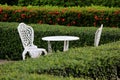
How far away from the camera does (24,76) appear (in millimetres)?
5062

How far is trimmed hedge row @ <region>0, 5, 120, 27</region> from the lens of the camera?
1327 centimetres

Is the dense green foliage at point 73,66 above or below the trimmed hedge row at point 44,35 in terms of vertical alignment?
above

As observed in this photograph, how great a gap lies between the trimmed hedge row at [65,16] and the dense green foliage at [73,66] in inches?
237

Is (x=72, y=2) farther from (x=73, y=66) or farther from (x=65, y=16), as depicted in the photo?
(x=73, y=66)

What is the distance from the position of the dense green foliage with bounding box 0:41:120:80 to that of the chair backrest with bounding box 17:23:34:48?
3403 mm

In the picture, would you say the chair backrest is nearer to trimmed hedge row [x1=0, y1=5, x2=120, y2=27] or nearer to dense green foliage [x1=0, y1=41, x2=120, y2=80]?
trimmed hedge row [x1=0, y1=5, x2=120, y2=27]

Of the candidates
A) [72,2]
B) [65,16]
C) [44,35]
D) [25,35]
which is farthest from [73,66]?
[72,2]

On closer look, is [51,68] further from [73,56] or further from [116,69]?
[116,69]

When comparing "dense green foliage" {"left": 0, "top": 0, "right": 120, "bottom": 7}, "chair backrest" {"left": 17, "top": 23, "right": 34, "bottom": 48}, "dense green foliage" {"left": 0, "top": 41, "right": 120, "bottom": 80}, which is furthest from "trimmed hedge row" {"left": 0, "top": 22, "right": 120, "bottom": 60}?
"dense green foliage" {"left": 0, "top": 0, "right": 120, "bottom": 7}

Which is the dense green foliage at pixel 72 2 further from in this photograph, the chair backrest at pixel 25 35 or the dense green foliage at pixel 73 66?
the dense green foliage at pixel 73 66

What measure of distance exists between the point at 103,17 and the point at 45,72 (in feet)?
25.6

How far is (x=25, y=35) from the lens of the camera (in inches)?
419

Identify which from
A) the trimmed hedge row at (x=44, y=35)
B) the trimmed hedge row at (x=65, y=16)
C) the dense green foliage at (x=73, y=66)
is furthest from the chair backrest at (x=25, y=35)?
the dense green foliage at (x=73, y=66)

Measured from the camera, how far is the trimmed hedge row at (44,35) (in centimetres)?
1153
